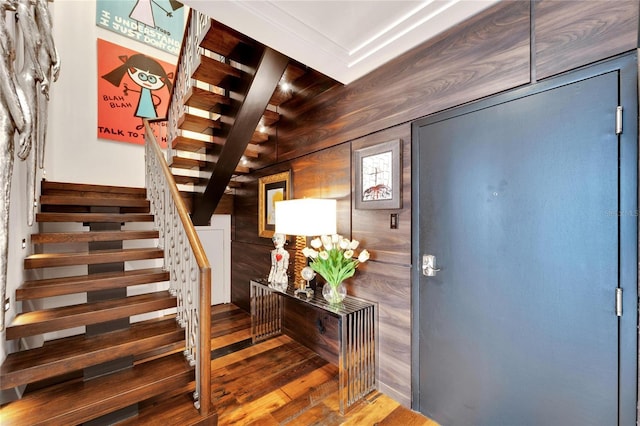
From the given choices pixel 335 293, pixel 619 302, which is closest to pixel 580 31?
pixel 619 302

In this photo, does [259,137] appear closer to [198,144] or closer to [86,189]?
[198,144]

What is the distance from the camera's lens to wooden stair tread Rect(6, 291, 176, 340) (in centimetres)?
172

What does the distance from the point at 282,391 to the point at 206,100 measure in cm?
252

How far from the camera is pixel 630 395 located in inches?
44.1

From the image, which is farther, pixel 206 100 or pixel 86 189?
pixel 86 189

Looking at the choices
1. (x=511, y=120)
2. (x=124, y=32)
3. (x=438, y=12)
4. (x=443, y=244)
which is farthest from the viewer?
(x=124, y=32)

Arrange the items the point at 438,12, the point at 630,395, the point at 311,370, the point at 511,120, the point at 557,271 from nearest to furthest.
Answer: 1. the point at 630,395
2. the point at 557,271
3. the point at 511,120
4. the point at 438,12
5. the point at 311,370

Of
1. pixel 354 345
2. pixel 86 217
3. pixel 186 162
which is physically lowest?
pixel 354 345

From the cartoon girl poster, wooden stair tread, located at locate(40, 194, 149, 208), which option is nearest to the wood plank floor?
wooden stair tread, located at locate(40, 194, 149, 208)

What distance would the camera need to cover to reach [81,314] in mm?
1854

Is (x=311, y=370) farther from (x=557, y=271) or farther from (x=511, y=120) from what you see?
(x=511, y=120)

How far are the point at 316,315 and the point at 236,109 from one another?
2.06 m

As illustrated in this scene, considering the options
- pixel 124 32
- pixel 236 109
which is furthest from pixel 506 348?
pixel 124 32

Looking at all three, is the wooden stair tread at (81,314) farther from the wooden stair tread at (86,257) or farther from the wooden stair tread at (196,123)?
the wooden stair tread at (196,123)
